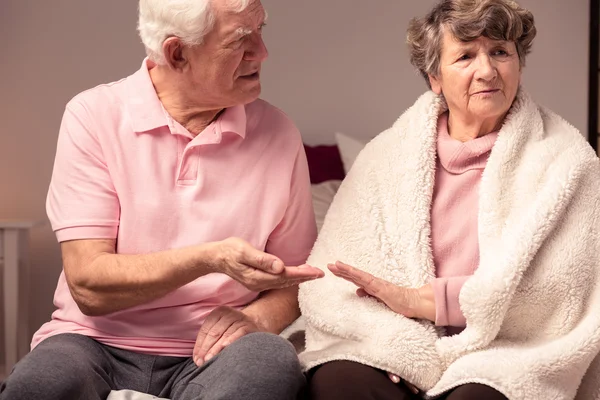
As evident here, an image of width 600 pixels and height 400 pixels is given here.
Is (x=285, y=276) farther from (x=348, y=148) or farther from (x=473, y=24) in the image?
(x=348, y=148)

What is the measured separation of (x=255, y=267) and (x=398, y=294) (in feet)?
1.06

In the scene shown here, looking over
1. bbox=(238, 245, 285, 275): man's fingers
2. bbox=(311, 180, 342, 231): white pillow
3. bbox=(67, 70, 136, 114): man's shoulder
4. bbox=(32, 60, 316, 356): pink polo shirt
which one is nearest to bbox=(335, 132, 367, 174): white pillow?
bbox=(311, 180, 342, 231): white pillow

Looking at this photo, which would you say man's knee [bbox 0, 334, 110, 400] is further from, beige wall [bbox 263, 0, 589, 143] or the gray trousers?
beige wall [bbox 263, 0, 589, 143]

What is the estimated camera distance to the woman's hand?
1.82 metres

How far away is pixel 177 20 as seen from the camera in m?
1.87

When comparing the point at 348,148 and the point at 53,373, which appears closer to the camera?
the point at 53,373

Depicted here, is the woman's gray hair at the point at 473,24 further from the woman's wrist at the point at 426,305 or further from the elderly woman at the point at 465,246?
the woman's wrist at the point at 426,305

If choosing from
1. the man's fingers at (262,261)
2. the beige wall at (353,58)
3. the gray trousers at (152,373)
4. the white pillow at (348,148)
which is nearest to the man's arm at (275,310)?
the gray trousers at (152,373)

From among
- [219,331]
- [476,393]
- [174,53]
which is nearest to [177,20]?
[174,53]

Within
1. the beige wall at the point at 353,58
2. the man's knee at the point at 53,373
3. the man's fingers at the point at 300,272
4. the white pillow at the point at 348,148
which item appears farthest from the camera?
the beige wall at the point at 353,58

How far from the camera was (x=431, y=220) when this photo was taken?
1939mm

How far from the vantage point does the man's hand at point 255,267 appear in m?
1.66

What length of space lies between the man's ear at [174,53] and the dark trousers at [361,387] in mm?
689

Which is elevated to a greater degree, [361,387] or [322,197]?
[361,387]
